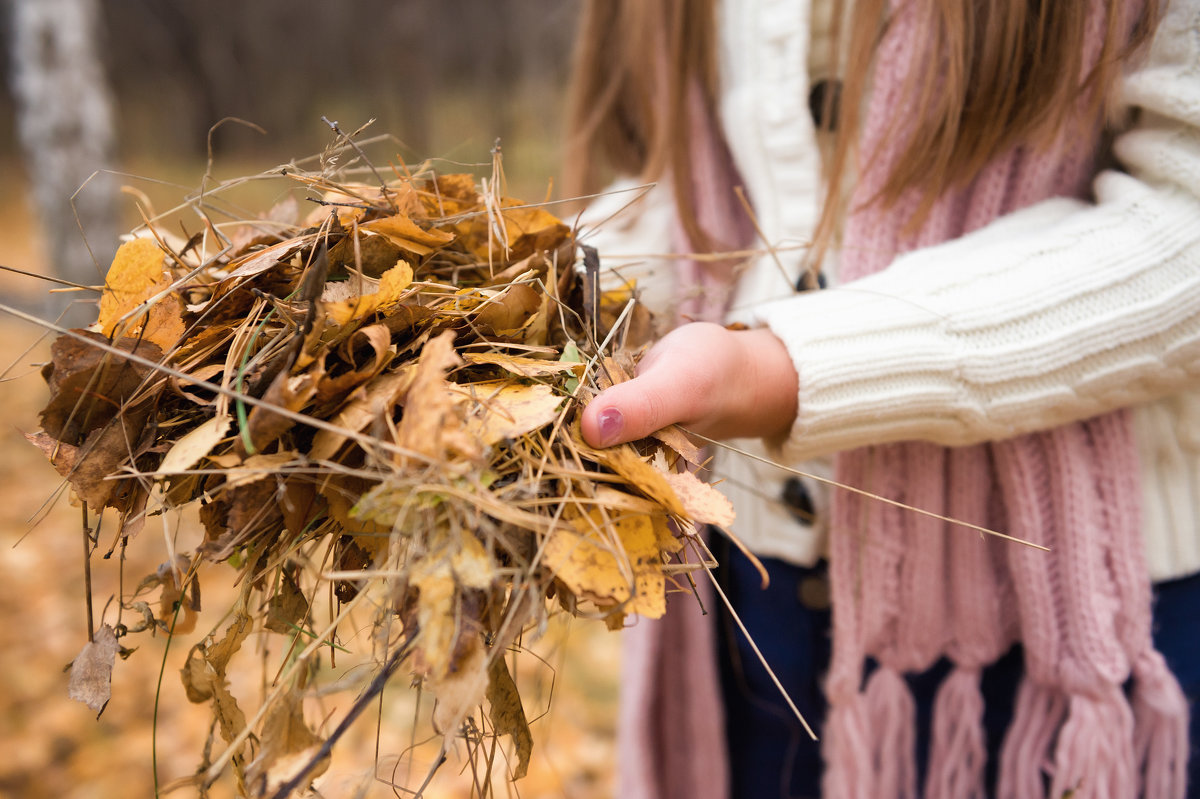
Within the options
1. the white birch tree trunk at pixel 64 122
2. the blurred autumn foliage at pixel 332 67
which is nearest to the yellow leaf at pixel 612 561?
the white birch tree trunk at pixel 64 122

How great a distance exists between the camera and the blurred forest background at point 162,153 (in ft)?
5.79

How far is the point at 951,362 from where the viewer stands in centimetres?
69

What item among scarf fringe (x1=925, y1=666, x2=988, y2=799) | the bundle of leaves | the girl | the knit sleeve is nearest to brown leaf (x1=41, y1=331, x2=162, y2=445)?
the bundle of leaves

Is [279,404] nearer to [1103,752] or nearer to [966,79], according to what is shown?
[966,79]

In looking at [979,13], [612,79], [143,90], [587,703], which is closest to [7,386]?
[587,703]

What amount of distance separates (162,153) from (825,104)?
9.73 meters

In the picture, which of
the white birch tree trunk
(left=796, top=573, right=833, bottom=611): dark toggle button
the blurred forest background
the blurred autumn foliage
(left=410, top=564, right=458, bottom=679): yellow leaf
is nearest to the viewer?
(left=410, top=564, right=458, bottom=679): yellow leaf

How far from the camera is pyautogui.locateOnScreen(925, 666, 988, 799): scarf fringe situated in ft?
2.75

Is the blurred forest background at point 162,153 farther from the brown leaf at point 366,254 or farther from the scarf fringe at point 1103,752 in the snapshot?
the scarf fringe at point 1103,752

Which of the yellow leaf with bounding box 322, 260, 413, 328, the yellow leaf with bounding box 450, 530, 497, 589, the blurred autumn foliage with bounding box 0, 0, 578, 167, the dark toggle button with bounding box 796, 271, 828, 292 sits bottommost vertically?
the yellow leaf with bounding box 450, 530, 497, 589

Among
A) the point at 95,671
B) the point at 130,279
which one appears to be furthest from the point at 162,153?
the point at 95,671

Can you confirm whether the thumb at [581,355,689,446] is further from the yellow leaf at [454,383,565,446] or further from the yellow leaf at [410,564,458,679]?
the yellow leaf at [410,564,458,679]

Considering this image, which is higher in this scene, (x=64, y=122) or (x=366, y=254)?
(x=64, y=122)

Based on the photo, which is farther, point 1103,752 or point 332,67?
point 332,67
